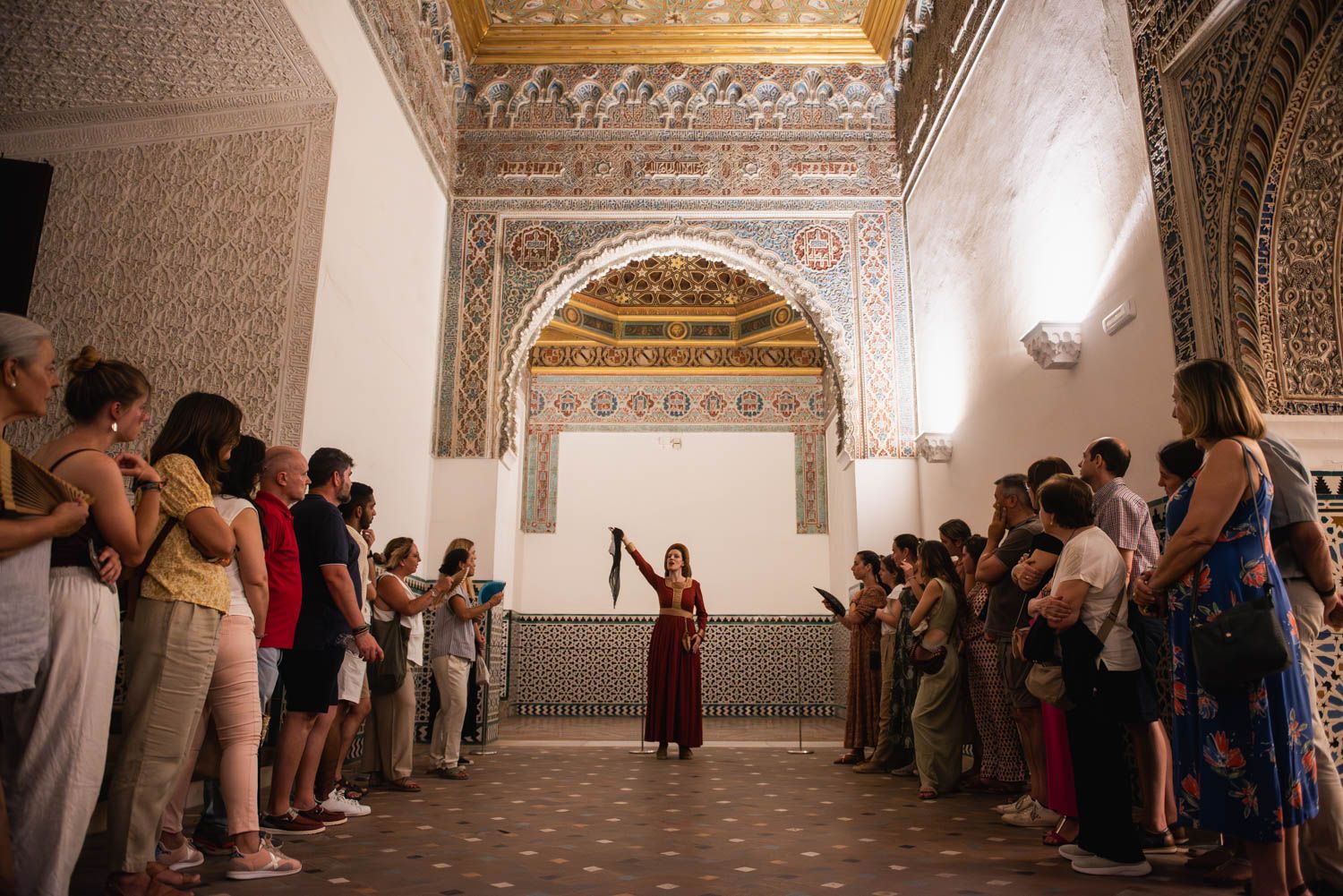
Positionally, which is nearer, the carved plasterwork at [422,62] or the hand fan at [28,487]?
the hand fan at [28,487]

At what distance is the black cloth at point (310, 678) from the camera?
2797 millimetres

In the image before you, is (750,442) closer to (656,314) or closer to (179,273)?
(656,314)

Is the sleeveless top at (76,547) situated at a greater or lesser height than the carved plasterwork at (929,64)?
lesser

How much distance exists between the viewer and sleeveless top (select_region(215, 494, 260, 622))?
224 cm

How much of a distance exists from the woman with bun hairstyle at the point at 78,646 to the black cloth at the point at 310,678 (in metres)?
0.97

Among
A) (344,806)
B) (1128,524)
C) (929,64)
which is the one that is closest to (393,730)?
(344,806)

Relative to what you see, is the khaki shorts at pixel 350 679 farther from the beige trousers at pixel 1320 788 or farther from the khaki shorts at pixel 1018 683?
the beige trousers at pixel 1320 788

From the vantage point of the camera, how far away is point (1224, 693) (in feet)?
6.38

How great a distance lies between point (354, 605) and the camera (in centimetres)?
286

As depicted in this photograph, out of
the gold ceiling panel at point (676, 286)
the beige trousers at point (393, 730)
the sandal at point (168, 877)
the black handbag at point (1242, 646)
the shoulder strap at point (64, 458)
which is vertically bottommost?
the sandal at point (168, 877)

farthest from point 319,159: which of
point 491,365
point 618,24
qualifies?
point 618,24

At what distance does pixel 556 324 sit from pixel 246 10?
523 cm

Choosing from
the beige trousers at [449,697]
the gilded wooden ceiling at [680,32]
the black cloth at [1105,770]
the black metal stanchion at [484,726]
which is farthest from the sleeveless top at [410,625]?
the gilded wooden ceiling at [680,32]

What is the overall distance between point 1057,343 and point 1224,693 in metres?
2.19
